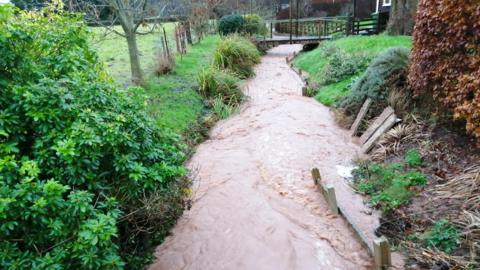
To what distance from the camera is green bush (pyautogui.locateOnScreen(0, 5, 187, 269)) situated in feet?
9.00

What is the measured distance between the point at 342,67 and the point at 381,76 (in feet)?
12.1

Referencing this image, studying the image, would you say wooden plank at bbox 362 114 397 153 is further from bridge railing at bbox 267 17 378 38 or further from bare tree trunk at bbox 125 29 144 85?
bridge railing at bbox 267 17 378 38

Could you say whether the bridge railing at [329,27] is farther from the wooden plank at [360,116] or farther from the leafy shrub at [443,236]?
the leafy shrub at [443,236]

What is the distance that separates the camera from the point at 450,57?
586 cm

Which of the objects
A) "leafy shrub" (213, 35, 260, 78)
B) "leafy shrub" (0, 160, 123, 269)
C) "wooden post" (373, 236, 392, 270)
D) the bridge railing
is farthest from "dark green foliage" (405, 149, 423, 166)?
the bridge railing

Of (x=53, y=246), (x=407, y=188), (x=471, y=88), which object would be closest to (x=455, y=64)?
(x=471, y=88)

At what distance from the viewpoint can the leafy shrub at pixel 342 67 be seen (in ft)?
37.0

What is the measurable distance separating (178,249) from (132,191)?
5.26ft

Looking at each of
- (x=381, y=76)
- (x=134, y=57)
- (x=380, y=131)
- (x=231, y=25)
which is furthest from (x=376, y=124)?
(x=231, y=25)

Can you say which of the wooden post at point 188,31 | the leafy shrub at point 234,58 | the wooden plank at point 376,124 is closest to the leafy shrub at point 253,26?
the wooden post at point 188,31

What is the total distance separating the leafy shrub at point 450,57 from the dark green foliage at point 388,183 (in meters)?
1.12

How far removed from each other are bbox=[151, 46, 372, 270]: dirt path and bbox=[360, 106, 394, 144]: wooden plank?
0.92 ft

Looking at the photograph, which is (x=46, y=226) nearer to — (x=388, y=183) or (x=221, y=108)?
(x=388, y=183)

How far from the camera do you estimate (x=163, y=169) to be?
3736mm
